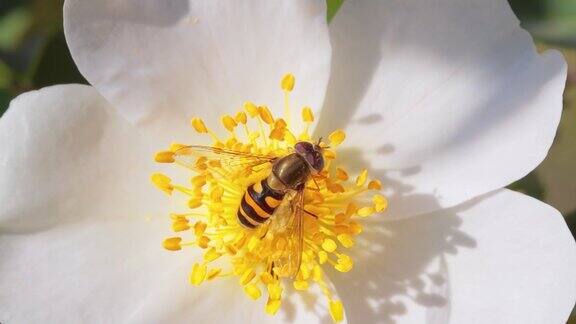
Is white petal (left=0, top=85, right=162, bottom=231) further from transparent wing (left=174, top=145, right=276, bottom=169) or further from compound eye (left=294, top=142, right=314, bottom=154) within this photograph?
compound eye (left=294, top=142, right=314, bottom=154)

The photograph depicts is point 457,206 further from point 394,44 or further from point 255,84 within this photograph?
point 255,84

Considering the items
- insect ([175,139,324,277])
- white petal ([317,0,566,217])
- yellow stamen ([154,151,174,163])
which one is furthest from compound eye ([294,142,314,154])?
yellow stamen ([154,151,174,163])

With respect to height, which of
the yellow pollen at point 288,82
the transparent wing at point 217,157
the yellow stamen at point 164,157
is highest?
the yellow pollen at point 288,82

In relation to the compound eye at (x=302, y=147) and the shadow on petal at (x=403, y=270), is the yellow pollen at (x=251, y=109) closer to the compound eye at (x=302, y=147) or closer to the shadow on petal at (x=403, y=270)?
the compound eye at (x=302, y=147)

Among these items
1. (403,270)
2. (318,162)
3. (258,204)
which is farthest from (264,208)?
(403,270)

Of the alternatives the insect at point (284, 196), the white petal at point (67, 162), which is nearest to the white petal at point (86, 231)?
the white petal at point (67, 162)

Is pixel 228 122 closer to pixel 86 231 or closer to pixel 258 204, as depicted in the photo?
pixel 258 204

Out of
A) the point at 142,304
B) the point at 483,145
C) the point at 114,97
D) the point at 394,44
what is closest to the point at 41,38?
the point at 114,97

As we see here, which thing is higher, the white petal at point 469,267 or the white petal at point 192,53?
the white petal at point 192,53
